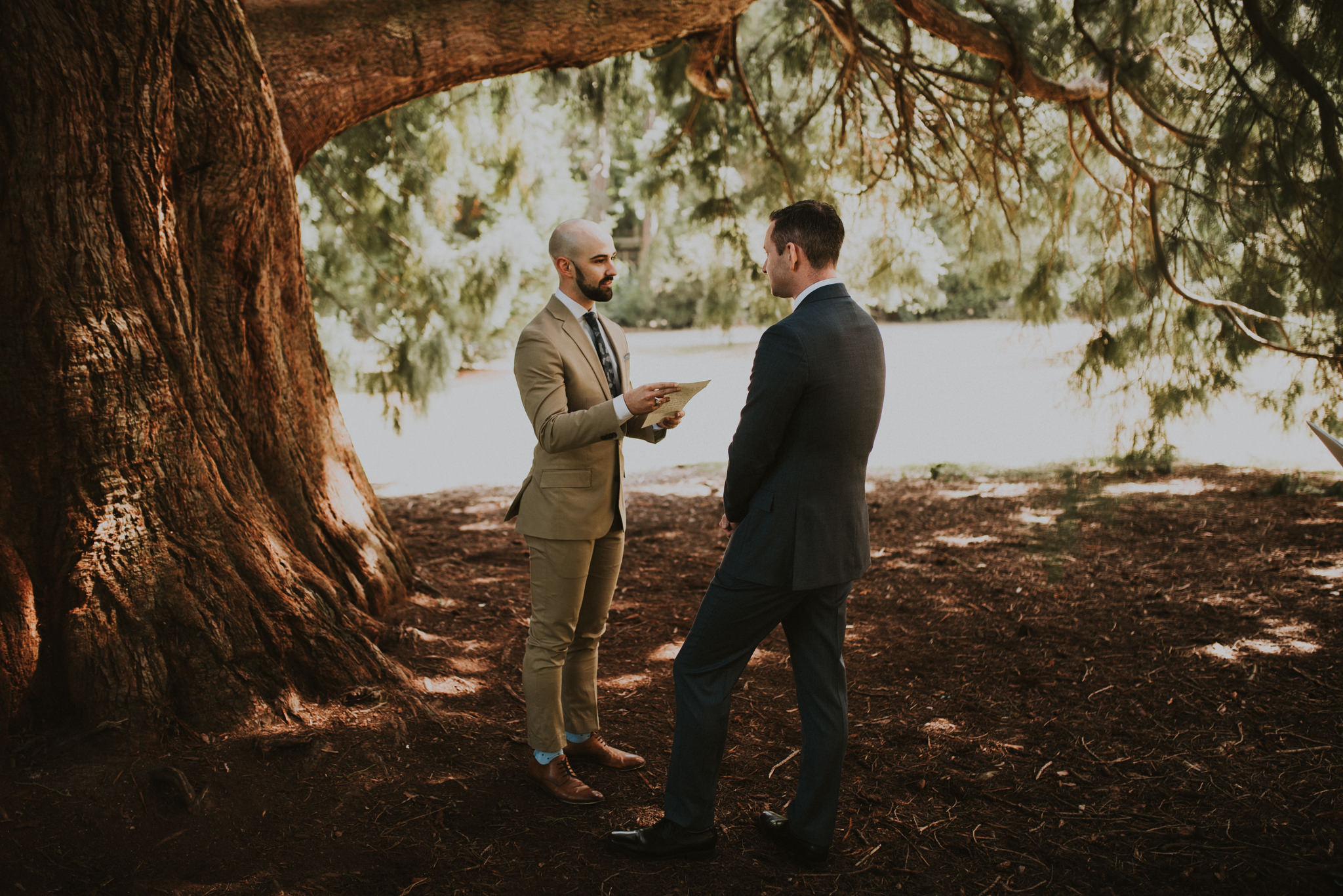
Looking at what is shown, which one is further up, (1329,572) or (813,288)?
(813,288)

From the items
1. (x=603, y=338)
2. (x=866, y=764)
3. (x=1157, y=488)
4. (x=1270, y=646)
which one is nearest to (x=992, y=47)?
(x=1157, y=488)

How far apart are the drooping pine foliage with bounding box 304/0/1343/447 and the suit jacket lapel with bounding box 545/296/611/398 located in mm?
3496

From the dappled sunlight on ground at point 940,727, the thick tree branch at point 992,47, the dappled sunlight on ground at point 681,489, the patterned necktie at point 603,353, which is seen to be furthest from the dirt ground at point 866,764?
the thick tree branch at point 992,47

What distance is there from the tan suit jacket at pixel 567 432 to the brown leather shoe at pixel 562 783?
72 centimetres

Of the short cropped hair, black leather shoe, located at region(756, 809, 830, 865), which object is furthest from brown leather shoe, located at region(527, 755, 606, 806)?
the short cropped hair

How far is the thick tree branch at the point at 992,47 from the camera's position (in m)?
5.75

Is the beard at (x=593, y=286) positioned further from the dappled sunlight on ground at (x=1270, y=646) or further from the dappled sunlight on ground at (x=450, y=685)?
the dappled sunlight on ground at (x=1270, y=646)

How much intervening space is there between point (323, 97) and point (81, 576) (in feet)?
7.91

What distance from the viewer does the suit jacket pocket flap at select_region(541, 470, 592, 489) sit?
2.93m

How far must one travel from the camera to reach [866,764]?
326cm

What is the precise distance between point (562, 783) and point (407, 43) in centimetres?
335

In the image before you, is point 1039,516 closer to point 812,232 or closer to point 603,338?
point 603,338

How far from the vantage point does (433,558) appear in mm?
5617

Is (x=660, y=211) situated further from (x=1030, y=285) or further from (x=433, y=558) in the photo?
(x=433, y=558)
